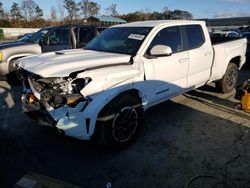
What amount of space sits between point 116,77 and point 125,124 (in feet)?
2.40

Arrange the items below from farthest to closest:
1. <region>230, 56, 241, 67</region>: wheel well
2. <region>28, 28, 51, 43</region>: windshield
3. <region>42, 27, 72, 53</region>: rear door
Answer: <region>28, 28, 51, 43</region>: windshield, <region>42, 27, 72, 53</region>: rear door, <region>230, 56, 241, 67</region>: wheel well

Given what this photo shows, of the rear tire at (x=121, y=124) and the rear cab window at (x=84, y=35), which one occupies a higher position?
the rear cab window at (x=84, y=35)

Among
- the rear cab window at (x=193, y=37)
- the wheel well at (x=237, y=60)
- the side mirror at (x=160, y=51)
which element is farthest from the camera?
the wheel well at (x=237, y=60)

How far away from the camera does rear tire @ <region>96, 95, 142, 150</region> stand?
12.1ft

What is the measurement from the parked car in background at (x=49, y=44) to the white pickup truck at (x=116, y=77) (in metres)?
3.22

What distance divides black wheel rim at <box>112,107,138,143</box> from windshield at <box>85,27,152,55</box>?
3.16 ft

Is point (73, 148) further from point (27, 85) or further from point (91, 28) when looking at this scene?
A: point (91, 28)

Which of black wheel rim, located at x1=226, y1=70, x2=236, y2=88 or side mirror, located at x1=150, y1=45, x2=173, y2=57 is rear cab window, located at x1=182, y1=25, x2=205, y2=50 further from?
black wheel rim, located at x1=226, y1=70, x2=236, y2=88

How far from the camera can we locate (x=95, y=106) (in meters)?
3.46

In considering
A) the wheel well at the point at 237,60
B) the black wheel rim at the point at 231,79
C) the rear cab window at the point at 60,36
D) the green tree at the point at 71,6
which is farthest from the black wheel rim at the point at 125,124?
the green tree at the point at 71,6

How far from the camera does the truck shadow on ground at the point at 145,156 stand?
3391 millimetres

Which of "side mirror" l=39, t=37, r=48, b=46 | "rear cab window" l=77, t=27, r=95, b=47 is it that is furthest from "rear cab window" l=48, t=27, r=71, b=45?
"rear cab window" l=77, t=27, r=95, b=47

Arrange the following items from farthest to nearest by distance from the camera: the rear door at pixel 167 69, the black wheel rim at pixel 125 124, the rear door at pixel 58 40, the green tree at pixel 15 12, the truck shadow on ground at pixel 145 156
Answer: the green tree at pixel 15 12, the rear door at pixel 58 40, the rear door at pixel 167 69, the black wheel rim at pixel 125 124, the truck shadow on ground at pixel 145 156

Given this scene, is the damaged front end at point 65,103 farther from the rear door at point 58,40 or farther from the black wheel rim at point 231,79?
the rear door at point 58,40
